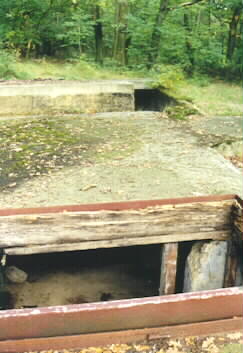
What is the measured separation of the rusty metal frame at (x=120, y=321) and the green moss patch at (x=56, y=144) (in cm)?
280

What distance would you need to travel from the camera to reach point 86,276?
19.2 feet

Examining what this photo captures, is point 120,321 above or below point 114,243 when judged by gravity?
above

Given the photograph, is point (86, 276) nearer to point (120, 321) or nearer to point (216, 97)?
point (120, 321)

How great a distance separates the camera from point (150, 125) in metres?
7.94

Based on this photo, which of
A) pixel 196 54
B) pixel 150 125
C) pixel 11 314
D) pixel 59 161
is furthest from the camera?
pixel 196 54

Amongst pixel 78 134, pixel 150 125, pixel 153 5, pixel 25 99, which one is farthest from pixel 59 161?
pixel 153 5

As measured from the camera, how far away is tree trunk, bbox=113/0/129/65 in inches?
540

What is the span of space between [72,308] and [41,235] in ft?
6.53

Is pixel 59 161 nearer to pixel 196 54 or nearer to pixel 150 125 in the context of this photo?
pixel 150 125

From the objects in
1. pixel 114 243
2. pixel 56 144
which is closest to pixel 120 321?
pixel 114 243

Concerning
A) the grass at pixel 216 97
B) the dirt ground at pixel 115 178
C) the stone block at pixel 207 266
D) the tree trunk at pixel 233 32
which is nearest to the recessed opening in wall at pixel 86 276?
the dirt ground at pixel 115 178

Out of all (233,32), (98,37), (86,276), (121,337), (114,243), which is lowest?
(86,276)

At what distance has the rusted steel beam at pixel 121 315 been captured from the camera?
2270 mm

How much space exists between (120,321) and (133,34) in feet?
41.2
